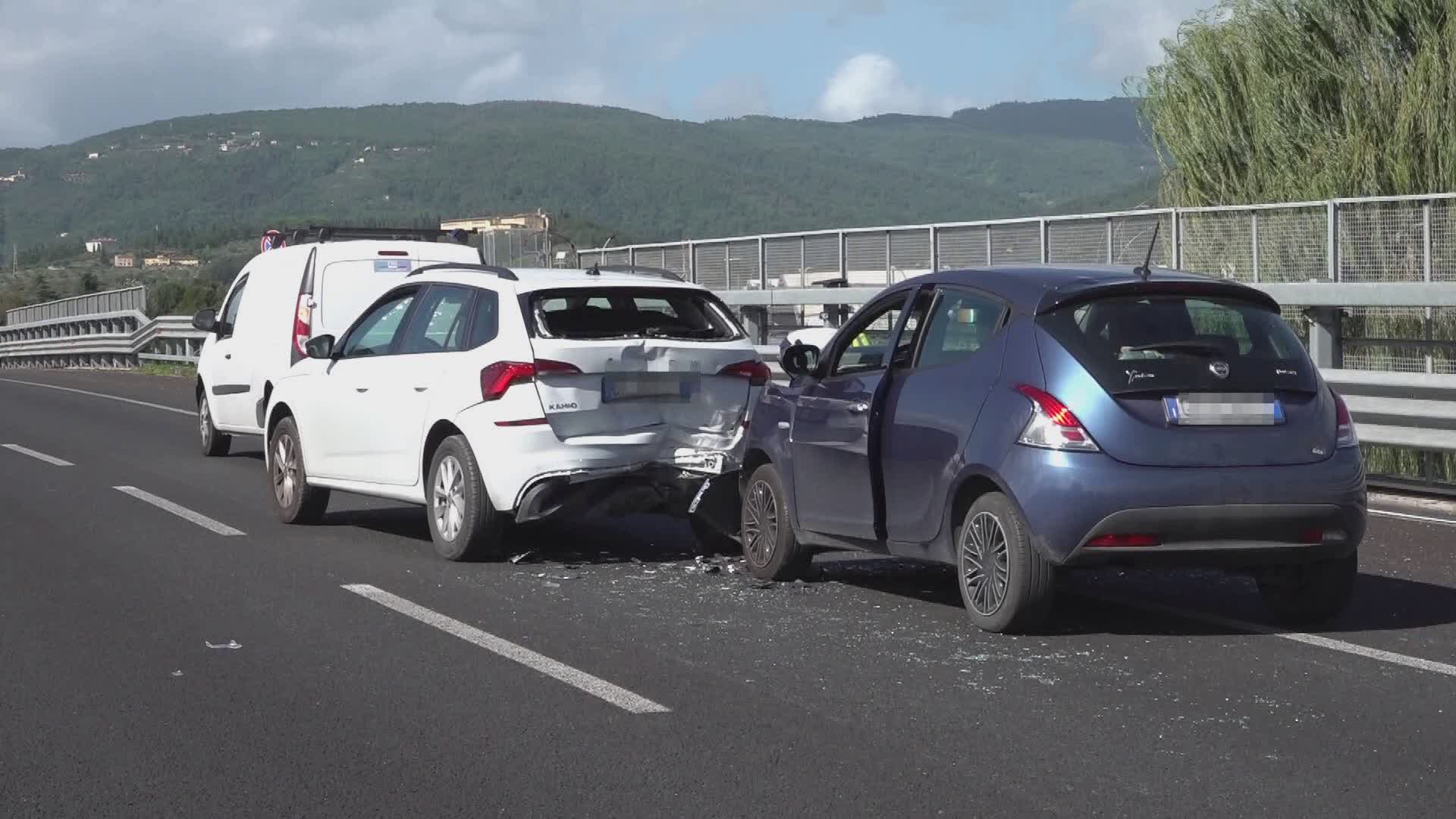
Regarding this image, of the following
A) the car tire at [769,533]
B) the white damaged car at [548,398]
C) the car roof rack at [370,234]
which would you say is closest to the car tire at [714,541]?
the white damaged car at [548,398]

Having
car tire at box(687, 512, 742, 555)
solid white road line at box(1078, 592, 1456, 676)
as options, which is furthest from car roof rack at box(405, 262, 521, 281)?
solid white road line at box(1078, 592, 1456, 676)

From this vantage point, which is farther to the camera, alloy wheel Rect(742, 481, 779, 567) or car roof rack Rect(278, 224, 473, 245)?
car roof rack Rect(278, 224, 473, 245)

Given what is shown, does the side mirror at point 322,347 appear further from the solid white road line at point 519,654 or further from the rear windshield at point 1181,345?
the rear windshield at point 1181,345

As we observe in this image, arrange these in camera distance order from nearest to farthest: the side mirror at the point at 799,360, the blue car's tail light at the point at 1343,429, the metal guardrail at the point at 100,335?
1. the blue car's tail light at the point at 1343,429
2. the side mirror at the point at 799,360
3. the metal guardrail at the point at 100,335

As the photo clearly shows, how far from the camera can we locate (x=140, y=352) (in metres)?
37.9

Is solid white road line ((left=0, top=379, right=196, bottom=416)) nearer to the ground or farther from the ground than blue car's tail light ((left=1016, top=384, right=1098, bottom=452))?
nearer to the ground

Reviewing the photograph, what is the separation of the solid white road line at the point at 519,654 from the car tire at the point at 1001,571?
71.3 inches

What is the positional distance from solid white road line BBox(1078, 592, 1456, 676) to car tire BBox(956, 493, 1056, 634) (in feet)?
2.75

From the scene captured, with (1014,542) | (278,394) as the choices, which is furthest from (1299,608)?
(278,394)

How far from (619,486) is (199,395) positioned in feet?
30.9

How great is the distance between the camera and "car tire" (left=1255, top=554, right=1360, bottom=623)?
7.95 meters

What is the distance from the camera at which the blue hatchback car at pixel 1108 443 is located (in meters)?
7.38

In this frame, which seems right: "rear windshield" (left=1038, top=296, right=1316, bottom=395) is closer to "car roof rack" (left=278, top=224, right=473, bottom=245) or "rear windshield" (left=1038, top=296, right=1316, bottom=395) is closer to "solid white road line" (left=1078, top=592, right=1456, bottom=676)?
"solid white road line" (left=1078, top=592, right=1456, bottom=676)

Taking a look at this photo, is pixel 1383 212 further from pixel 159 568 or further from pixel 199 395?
pixel 159 568
